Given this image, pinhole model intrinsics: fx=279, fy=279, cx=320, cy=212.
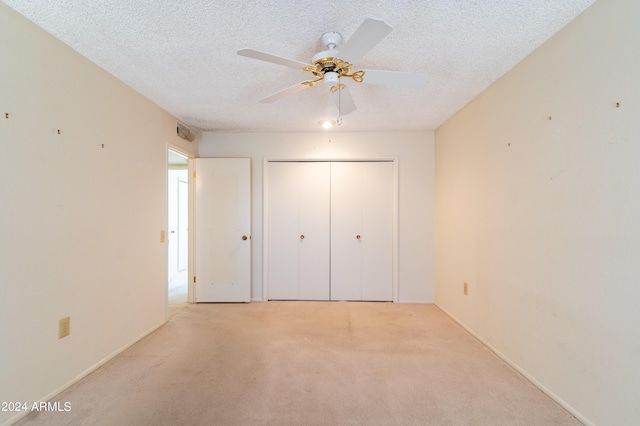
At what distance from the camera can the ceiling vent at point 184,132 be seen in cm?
327

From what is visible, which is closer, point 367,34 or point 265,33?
point 367,34

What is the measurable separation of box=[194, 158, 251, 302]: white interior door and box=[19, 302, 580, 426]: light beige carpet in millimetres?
745

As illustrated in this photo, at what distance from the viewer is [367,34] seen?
4.33ft

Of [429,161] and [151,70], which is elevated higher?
[151,70]

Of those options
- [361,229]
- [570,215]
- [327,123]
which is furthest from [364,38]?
[361,229]

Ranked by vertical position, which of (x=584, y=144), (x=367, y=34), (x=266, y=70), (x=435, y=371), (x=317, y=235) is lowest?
(x=435, y=371)

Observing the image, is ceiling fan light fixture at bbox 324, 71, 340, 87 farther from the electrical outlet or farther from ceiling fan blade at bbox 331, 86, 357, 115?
the electrical outlet

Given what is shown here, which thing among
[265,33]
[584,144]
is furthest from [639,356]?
[265,33]

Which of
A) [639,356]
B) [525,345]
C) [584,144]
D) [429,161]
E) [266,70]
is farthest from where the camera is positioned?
[429,161]

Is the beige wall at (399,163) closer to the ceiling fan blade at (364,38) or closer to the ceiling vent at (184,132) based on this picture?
the ceiling vent at (184,132)

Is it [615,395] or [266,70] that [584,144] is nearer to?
[615,395]

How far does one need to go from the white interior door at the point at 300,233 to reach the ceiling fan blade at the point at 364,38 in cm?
224

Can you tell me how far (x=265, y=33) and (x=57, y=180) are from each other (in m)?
1.61

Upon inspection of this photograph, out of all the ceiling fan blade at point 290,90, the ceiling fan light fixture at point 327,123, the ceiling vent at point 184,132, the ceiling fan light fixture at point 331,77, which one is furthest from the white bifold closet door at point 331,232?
the ceiling fan light fixture at point 331,77
